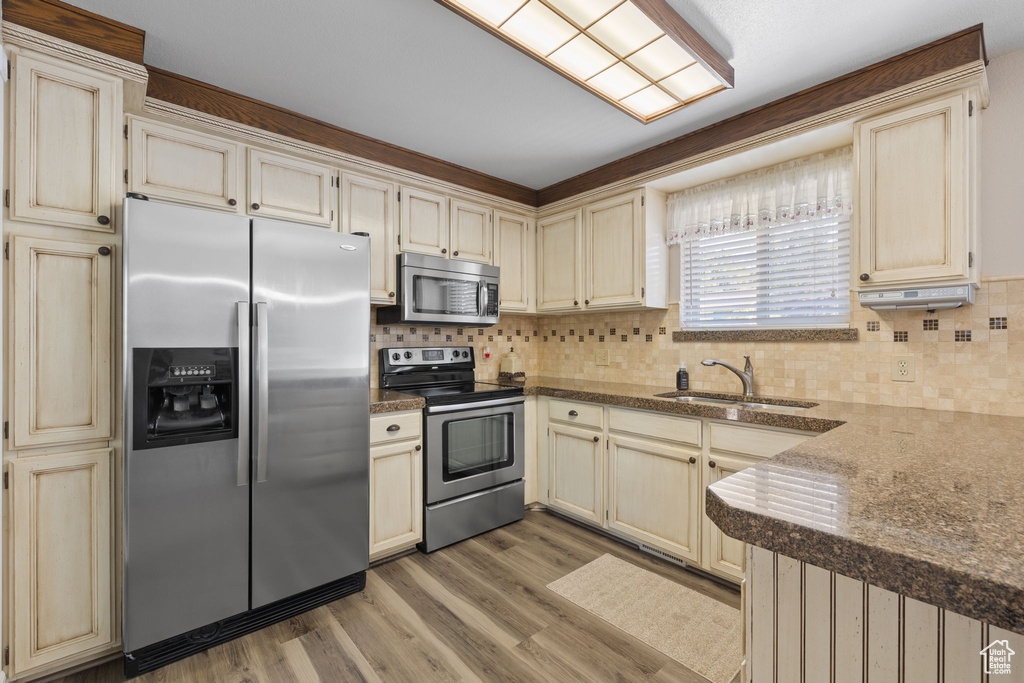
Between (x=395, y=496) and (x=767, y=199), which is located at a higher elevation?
(x=767, y=199)

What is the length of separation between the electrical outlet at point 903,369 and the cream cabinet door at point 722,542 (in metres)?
0.74

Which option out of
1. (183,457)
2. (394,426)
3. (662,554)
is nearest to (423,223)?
(394,426)

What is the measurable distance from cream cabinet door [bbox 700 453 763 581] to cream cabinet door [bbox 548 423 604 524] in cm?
66


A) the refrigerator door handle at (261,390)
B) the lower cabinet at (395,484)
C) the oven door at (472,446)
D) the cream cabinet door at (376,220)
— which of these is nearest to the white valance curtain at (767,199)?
the oven door at (472,446)

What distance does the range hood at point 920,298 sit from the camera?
182cm

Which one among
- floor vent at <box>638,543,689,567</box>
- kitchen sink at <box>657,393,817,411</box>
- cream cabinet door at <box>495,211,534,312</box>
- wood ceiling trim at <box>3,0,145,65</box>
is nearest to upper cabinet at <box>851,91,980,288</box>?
kitchen sink at <box>657,393,817,411</box>

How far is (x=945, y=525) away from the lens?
27.0 inches

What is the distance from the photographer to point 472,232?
10.5ft

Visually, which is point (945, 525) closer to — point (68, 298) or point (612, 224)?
point (68, 298)

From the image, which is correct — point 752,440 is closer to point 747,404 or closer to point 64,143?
point 747,404

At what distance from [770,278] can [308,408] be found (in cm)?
251

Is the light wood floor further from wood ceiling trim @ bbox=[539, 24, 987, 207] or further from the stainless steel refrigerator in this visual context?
wood ceiling trim @ bbox=[539, 24, 987, 207]

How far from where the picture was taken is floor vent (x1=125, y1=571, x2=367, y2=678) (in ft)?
5.61

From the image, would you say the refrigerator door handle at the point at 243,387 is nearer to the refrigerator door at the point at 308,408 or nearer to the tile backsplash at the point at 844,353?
the refrigerator door at the point at 308,408
